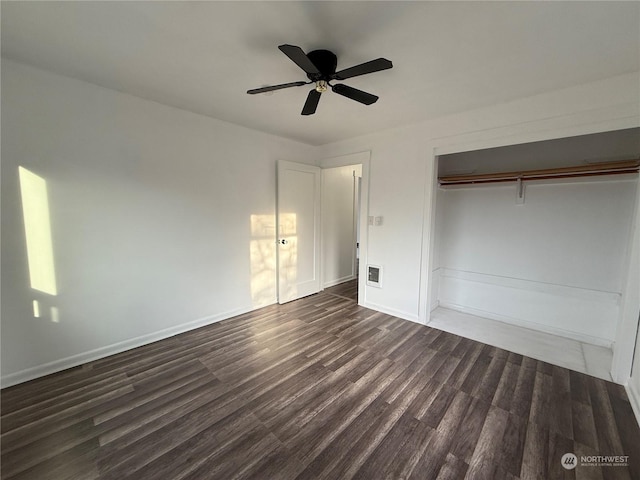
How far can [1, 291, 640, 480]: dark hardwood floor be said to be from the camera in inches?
58.2

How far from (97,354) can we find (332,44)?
3460 millimetres

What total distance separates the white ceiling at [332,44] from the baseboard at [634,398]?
2524 millimetres

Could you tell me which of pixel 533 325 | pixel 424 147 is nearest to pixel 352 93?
pixel 424 147

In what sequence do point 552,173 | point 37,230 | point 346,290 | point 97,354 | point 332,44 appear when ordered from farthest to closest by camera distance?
point 346,290 < point 552,173 < point 97,354 < point 37,230 < point 332,44

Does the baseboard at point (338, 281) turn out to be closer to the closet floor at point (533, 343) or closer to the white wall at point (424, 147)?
the white wall at point (424, 147)

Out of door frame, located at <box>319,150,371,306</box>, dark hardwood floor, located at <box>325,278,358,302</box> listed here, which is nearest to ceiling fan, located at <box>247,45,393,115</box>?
door frame, located at <box>319,150,371,306</box>

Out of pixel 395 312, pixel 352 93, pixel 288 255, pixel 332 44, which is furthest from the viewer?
pixel 288 255

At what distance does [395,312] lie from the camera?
11.8ft

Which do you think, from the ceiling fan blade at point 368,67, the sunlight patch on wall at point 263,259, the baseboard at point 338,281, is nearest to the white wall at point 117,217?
the sunlight patch on wall at point 263,259

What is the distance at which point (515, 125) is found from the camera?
8.33 ft

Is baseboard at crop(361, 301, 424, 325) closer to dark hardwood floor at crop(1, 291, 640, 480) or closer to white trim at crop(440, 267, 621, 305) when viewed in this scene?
dark hardwood floor at crop(1, 291, 640, 480)

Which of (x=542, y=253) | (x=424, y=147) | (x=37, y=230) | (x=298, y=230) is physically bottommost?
(x=542, y=253)

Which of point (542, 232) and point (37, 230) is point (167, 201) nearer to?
point (37, 230)
